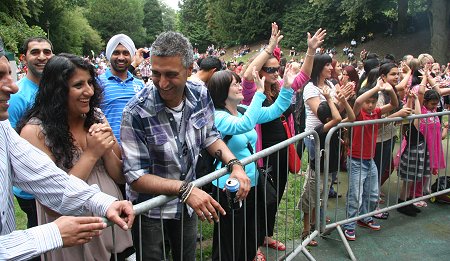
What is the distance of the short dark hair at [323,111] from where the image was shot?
4.21 m

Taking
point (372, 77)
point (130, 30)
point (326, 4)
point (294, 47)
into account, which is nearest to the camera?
point (372, 77)

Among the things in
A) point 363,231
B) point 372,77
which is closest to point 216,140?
point 363,231

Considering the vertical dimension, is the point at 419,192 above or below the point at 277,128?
below

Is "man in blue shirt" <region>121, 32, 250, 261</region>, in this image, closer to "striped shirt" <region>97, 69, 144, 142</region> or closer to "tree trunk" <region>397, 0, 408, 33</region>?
"striped shirt" <region>97, 69, 144, 142</region>

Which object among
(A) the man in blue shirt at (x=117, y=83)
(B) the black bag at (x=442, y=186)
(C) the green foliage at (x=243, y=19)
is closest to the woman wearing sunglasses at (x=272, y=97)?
(A) the man in blue shirt at (x=117, y=83)

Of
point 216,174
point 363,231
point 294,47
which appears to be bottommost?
point 363,231

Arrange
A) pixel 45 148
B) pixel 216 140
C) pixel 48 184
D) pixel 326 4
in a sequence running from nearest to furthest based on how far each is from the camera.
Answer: pixel 48 184
pixel 45 148
pixel 216 140
pixel 326 4

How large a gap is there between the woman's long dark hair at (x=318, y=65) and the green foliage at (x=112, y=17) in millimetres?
71903

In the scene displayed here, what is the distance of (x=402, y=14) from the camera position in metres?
33.5

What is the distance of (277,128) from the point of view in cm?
408

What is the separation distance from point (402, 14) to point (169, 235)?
3658 cm

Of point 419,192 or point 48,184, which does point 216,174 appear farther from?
point 419,192

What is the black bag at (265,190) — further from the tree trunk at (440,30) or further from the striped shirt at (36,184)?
the tree trunk at (440,30)

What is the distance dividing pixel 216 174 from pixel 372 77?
3543mm
